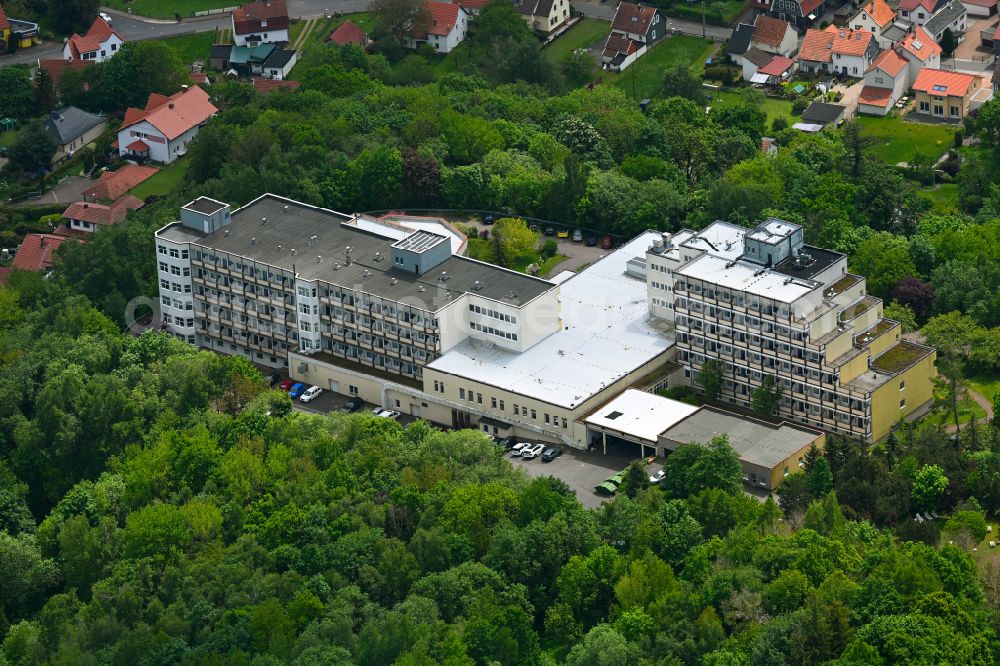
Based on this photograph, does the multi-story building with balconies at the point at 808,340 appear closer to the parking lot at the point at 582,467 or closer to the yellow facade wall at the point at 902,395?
the yellow facade wall at the point at 902,395

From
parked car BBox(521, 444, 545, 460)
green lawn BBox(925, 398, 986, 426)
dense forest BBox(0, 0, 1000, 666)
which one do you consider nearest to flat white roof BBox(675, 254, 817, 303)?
dense forest BBox(0, 0, 1000, 666)

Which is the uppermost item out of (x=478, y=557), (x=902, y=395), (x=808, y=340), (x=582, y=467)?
(x=808, y=340)

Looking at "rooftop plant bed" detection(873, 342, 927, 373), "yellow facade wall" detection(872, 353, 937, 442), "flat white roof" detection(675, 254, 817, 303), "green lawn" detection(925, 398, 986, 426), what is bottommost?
"green lawn" detection(925, 398, 986, 426)

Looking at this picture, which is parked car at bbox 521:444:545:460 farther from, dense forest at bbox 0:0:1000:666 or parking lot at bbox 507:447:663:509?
dense forest at bbox 0:0:1000:666

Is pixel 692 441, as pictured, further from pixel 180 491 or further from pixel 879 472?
pixel 180 491

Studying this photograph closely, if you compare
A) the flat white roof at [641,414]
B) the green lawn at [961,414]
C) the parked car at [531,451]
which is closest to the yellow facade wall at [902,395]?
the green lawn at [961,414]

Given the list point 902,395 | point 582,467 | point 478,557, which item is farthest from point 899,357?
point 478,557

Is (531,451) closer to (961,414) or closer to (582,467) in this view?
(582,467)
